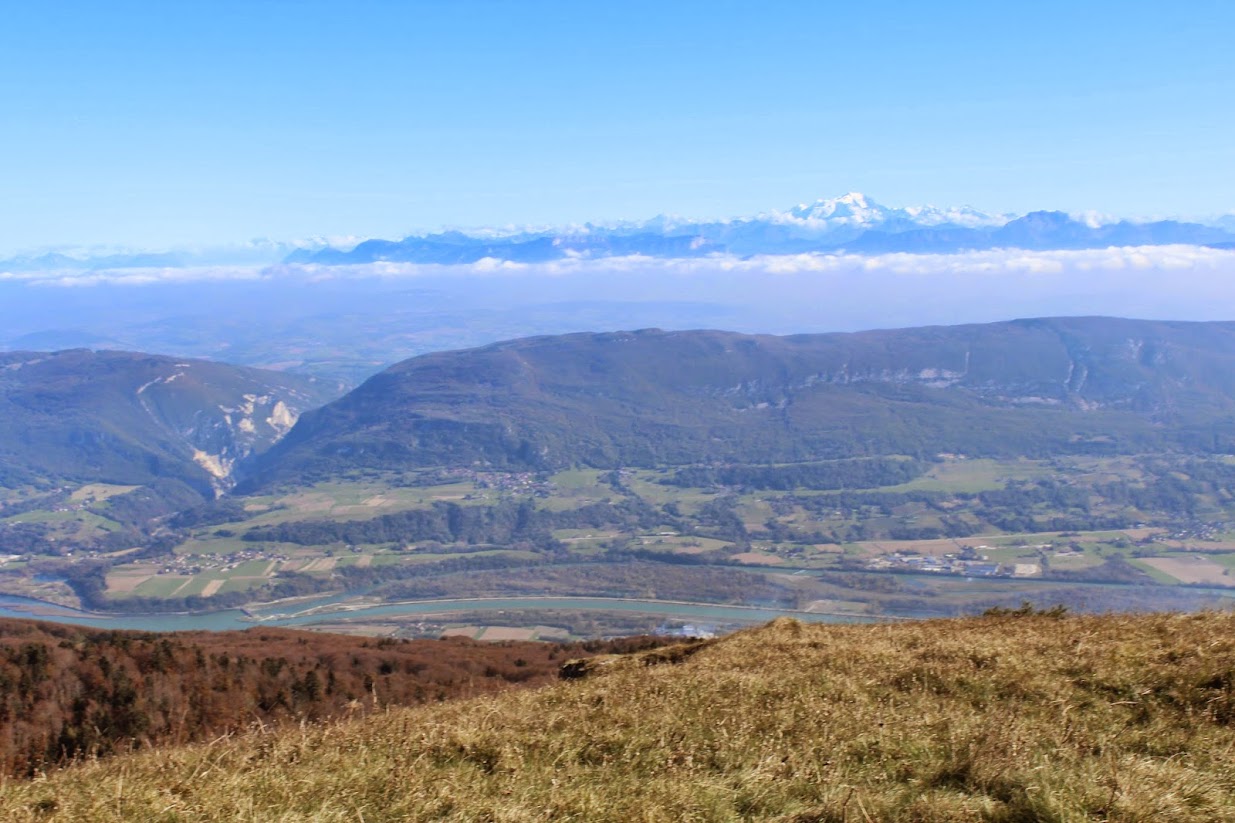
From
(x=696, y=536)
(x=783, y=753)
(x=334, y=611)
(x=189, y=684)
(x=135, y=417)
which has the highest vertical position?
(x=783, y=753)

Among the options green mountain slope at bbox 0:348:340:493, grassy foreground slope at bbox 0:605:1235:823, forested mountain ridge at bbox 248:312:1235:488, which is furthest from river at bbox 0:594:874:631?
green mountain slope at bbox 0:348:340:493

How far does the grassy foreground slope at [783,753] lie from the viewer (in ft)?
15.0

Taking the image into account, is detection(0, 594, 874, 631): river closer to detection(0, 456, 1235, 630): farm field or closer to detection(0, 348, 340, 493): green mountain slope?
detection(0, 456, 1235, 630): farm field

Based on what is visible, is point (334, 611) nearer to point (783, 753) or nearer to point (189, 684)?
point (189, 684)

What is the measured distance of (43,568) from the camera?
82688mm

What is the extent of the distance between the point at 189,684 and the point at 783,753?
1443 centimetres

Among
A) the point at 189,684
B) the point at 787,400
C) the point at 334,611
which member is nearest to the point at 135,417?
the point at 334,611

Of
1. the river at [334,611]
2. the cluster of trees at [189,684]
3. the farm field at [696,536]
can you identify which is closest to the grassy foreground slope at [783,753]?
the cluster of trees at [189,684]

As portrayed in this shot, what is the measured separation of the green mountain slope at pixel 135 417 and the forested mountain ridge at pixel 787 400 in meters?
12.0

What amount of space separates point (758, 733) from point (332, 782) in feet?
9.46

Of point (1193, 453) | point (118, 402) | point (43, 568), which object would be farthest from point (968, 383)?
point (118, 402)

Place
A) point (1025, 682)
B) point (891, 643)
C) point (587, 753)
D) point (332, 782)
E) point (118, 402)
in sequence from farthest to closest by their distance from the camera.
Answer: point (118, 402) → point (891, 643) → point (1025, 682) → point (587, 753) → point (332, 782)

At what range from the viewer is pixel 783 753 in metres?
5.54

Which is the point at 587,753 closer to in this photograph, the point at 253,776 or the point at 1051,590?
the point at 253,776
